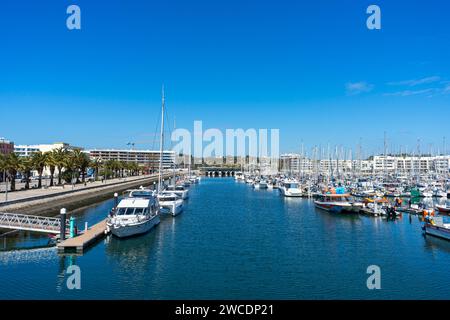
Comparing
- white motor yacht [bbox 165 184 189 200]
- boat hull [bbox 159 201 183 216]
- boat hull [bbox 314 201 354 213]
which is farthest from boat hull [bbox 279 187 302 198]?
boat hull [bbox 159 201 183 216]

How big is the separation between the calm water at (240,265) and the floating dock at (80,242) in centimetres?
84

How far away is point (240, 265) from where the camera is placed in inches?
1192

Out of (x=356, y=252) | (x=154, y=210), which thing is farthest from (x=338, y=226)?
(x=154, y=210)

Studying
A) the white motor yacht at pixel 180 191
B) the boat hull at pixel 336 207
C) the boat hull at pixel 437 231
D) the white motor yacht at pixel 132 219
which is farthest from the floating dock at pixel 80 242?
the boat hull at pixel 336 207

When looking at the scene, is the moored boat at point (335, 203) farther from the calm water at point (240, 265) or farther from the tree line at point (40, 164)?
the tree line at point (40, 164)

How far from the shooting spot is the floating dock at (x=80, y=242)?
106ft

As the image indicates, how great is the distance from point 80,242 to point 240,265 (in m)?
13.9

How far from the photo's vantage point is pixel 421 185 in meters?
104

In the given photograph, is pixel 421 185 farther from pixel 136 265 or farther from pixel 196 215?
pixel 136 265

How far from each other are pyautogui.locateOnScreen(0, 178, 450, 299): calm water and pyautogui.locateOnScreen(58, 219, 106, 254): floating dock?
84 centimetres

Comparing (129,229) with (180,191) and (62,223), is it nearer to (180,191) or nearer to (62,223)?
(62,223)
